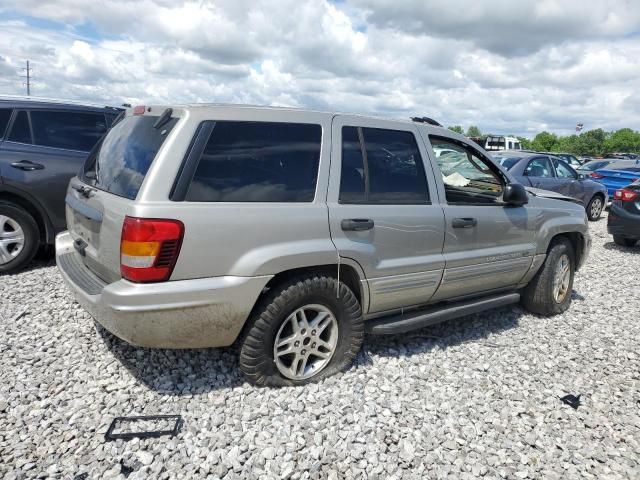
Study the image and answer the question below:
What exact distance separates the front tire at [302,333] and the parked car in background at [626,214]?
7.02 metres

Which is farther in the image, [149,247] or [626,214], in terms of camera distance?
[626,214]

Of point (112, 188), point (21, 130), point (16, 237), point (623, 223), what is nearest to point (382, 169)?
point (112, 188)

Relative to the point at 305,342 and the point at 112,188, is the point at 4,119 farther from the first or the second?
the point at 305,342

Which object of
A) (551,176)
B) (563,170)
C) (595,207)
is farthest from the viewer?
(595,207)

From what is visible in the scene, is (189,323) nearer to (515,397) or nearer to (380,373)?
(380,373)

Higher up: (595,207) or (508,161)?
(508,161)

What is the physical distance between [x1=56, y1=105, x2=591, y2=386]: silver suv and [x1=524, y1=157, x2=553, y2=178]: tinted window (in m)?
6.41

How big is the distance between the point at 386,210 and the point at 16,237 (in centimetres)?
404

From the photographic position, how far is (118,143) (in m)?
3.25

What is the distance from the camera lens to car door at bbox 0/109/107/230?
5035 mm

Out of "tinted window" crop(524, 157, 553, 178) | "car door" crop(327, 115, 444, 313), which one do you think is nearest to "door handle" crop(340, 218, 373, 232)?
"car door" crop(327, 115, 444, 313)

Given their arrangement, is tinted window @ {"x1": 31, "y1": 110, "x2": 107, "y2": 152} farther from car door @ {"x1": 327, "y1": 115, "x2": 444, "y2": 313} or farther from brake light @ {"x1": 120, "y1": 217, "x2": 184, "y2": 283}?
car door @ {"x1": 327, "y1": 115, "x2": 444, "y2": 313}

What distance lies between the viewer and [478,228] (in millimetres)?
3863

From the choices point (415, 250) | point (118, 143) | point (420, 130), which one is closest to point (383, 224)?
point (415, 250)
